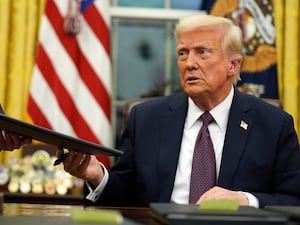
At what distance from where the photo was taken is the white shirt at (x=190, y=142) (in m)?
2.24

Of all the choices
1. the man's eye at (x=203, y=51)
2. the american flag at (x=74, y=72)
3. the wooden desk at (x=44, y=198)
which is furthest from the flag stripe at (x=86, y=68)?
the man's eye at (x=203, y=51)

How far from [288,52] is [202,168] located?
2191 millimetres

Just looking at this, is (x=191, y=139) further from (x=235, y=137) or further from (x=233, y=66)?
(x=233, y=66)

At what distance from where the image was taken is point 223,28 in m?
2.44

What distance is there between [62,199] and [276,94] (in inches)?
68.3

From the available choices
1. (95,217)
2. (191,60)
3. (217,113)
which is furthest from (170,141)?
(95,217)

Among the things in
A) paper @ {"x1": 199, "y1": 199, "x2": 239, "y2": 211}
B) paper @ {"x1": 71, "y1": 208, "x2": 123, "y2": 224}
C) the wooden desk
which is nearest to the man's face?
the wooden desk

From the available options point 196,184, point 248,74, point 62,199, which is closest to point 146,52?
point 248,74

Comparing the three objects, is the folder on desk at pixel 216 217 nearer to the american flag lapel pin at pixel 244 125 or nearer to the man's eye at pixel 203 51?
the american flag lapel pin at pixel 244 125

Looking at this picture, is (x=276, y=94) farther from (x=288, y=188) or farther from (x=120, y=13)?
(x=288, y=188)

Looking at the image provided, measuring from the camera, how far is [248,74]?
425 cm

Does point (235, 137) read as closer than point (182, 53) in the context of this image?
Yes

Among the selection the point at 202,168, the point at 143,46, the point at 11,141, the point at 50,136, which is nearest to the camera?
the point at 50,136

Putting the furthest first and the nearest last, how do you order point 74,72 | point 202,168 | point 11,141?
point 74,72 < point 202,168 < point 11,141
